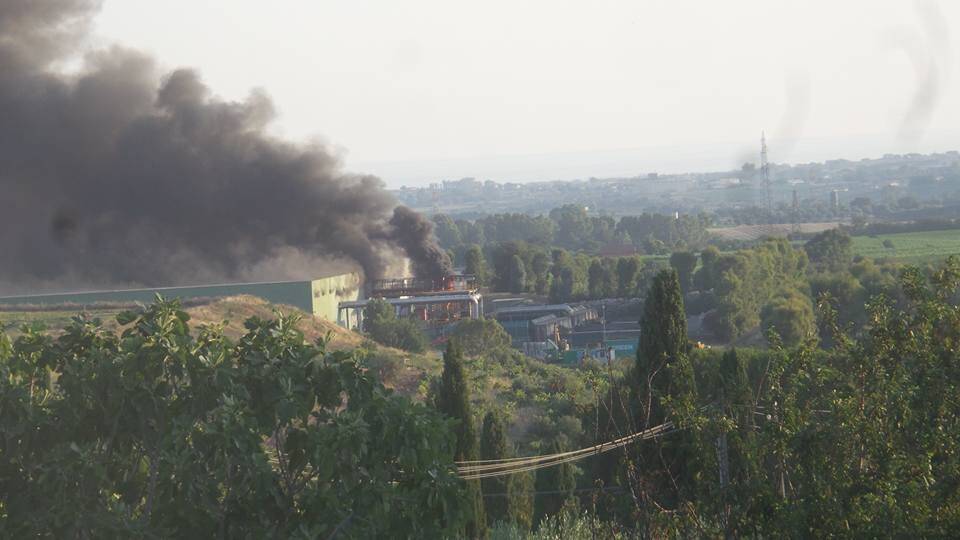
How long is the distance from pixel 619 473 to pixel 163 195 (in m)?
39.5

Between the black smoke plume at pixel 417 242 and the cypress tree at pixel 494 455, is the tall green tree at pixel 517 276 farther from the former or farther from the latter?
the cypress tree at pixel 494 455

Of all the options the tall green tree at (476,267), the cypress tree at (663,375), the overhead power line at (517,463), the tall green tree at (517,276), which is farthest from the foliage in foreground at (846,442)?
the tall green tree at (517,276)

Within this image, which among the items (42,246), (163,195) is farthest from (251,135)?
(42,246)

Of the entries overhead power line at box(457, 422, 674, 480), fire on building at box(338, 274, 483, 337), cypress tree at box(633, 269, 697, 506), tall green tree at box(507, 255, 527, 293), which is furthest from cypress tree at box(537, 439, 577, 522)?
tall green tree at box(507, 255, 527, 293)

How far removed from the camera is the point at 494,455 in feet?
52.5

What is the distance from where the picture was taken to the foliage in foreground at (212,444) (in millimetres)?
7910

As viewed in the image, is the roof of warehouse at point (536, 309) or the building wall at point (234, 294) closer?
the building wall at point (234, 294)

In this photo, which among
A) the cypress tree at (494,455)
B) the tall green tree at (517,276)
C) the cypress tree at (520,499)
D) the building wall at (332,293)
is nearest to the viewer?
the cypress tree at (520,499)

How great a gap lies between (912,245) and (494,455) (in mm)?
57923

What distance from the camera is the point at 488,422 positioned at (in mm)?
16125

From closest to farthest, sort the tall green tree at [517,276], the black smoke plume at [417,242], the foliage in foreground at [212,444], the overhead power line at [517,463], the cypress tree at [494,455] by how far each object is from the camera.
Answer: the foliage in foreground at [212,444] < the overhead power line at [517,463] < the cypress tree at [494,455] < the black smoke plume at [417,242] < the tall green tree at [517,276]

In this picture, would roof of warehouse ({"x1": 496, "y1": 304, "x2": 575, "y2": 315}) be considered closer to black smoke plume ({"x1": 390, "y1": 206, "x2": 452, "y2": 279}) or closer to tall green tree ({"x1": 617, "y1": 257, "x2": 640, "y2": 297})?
black smoke plume ({"x1": 390, "y1": 206, "x2": 452, "y2": 279})

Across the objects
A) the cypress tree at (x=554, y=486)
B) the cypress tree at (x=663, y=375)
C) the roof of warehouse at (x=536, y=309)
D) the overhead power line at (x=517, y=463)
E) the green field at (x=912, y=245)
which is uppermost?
the cypress tree at (x=663, y=375)

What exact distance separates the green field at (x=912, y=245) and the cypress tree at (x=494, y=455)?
43209 millimetres
